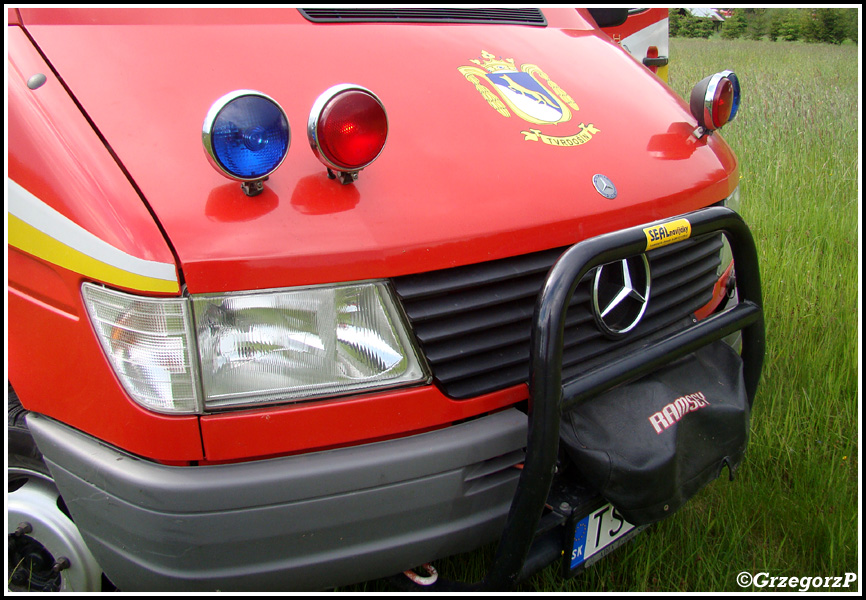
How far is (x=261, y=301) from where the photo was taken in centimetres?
139

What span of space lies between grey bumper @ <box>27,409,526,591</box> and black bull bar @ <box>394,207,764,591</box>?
110 mm

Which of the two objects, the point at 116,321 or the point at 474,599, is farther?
the point at 474,599

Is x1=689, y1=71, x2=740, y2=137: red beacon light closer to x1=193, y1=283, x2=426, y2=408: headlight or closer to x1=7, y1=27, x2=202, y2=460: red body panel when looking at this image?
x1=193, y1=283, x2=426, y2=408: headlight

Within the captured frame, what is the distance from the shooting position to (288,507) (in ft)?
4.68

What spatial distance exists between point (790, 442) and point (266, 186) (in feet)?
7.17

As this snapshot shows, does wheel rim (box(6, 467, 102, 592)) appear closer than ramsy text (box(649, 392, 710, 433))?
No

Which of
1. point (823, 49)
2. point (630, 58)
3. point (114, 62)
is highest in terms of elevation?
point (114, 62)

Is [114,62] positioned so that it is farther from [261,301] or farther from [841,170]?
[841,170]

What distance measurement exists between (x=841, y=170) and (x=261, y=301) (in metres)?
5.45

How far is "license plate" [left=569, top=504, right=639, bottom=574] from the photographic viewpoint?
172 centimetres

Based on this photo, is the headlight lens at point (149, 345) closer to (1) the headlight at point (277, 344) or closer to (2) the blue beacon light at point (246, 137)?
(1) the headlight at point (277, 344)

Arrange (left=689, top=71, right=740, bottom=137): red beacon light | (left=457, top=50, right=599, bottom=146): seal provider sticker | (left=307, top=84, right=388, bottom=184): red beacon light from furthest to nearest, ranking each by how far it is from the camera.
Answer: (left=689, top=71, right=740, bottom=137): red beacon light, (left=457, top=50, right=599, bottom=146): seal provider sticker, (left=307, top=84, right=388, bottom=184): red beacon light

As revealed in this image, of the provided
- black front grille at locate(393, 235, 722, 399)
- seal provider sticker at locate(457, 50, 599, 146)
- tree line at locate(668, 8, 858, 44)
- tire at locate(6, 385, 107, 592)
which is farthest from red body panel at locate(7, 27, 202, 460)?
tree line at locate(668, 8, 858, 44)

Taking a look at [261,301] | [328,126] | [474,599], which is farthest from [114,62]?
[474,599]
